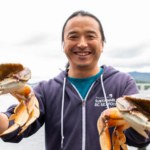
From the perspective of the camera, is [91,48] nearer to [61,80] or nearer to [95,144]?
[61,80]

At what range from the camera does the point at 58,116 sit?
1507 mm

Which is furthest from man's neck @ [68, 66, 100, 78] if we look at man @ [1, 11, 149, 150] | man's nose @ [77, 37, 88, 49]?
man's nose @ [77, 37, 88, 49]

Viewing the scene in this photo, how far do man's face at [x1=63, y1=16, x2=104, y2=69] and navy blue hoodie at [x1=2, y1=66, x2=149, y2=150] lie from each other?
0.26 metres

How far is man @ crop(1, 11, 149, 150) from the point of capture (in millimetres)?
1402

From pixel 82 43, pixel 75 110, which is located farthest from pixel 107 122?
pixel 82 43

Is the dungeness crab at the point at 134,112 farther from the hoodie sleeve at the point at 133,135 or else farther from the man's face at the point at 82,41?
the man's face at the point at 82,41

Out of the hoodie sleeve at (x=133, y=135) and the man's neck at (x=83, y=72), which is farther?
the man's neck at (x=83, y=72)

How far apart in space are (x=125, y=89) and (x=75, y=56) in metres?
0.58

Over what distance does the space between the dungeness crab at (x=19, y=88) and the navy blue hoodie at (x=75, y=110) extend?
0.97ft

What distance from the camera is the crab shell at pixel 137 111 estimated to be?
2.82 ft

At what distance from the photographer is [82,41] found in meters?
1.42

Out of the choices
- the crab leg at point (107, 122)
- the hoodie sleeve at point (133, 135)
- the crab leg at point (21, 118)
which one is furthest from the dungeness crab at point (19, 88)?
the hoodie sleeve at point (133, 135)

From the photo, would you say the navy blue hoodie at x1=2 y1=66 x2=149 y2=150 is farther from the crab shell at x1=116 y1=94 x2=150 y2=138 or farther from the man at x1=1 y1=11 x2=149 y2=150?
the crab shell at x1=116 y1=94 x2=150 y2=138

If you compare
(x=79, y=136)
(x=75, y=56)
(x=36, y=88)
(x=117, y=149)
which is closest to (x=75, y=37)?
(x=75, y=56)
